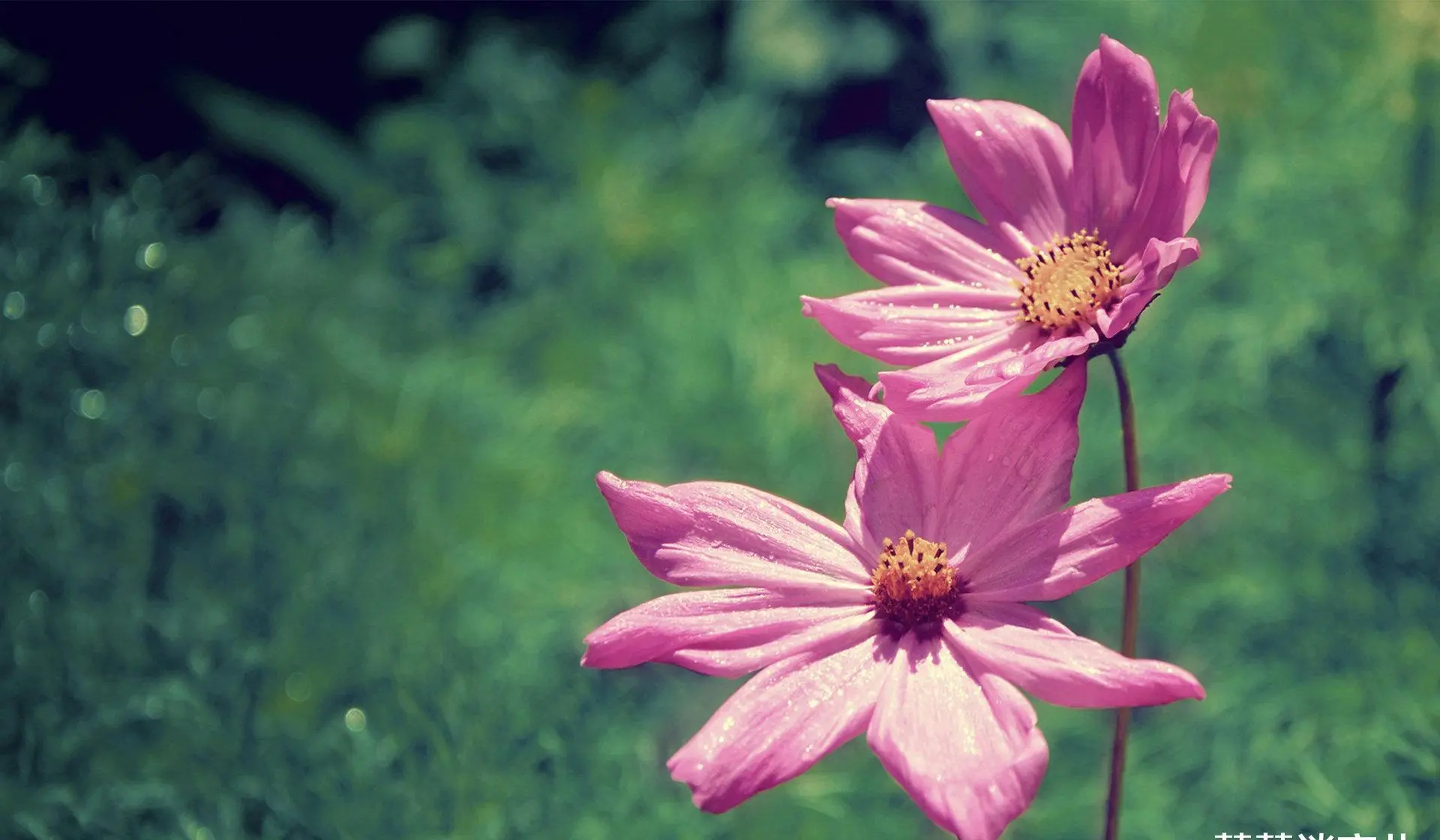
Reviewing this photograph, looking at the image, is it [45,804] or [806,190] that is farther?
[806,190]

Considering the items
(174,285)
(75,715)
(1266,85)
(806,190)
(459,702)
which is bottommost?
(75,715)

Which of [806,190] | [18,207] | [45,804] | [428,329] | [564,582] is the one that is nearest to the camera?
[45,804]

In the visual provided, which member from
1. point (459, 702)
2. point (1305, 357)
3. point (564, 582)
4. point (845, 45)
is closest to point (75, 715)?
point (459, 702)

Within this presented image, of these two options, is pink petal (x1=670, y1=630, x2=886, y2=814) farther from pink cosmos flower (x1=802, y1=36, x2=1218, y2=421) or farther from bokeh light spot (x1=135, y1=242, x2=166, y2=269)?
bokeh light spot (x1=135, y1=242, x2=166, y2=269)

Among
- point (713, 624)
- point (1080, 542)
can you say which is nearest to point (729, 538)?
point (713, 624)

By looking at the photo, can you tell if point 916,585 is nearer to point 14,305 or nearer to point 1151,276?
point 1151,276

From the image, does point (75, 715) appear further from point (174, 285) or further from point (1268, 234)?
point (1268, 234)

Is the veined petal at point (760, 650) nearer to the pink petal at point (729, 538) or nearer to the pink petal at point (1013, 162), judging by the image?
the pink petal at point (729, 538)
